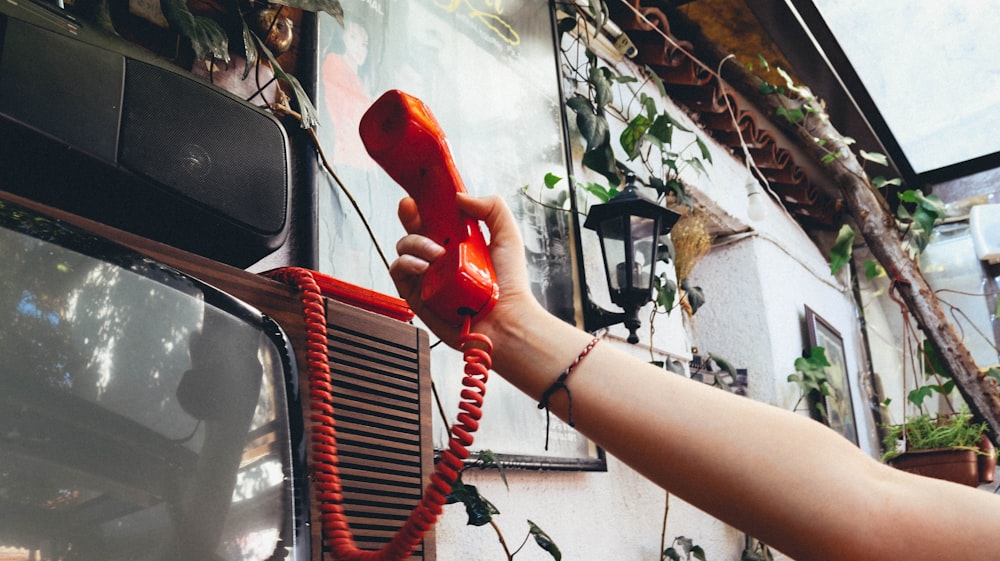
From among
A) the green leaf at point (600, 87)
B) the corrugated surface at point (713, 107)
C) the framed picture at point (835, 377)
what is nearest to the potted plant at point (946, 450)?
the framed picture at point (835, 377)

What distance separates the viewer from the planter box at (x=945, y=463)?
309 centimetres

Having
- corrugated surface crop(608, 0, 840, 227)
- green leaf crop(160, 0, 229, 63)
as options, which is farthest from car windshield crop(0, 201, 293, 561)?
corrugated surface crop(608, 0, 840, 227)

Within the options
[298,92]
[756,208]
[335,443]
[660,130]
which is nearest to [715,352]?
[756,208]

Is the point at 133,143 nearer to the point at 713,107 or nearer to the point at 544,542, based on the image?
the point at 544,542

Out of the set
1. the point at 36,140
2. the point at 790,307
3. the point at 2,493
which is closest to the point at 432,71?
Result: the point at 36,140

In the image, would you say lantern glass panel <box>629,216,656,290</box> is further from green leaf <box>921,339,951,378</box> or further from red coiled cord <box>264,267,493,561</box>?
green leaf <box>921,339,951,378</box>

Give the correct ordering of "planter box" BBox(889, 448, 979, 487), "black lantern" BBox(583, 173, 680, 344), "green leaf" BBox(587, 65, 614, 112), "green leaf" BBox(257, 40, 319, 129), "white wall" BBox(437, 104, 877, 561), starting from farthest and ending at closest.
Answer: "planter box" BBox(889, 448, 979, 487) → "green leaf" BBox(587, 65, 614, 112) → "black lantern" BBox(583, 173, 680, 344) → "white wall" BBox(437, 104, 877, 561) → "green leaf" BBox(257, 40, 319, 129)

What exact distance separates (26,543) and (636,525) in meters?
1.88

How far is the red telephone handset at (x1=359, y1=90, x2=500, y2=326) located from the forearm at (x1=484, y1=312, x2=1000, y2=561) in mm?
121

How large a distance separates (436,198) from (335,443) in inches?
10.5

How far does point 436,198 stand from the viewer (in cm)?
75

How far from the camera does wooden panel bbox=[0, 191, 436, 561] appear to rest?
698 mm

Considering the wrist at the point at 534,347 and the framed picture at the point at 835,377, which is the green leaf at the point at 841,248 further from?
the wrist at the point at 534,347

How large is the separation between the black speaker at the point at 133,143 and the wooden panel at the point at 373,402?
8 centimetres
